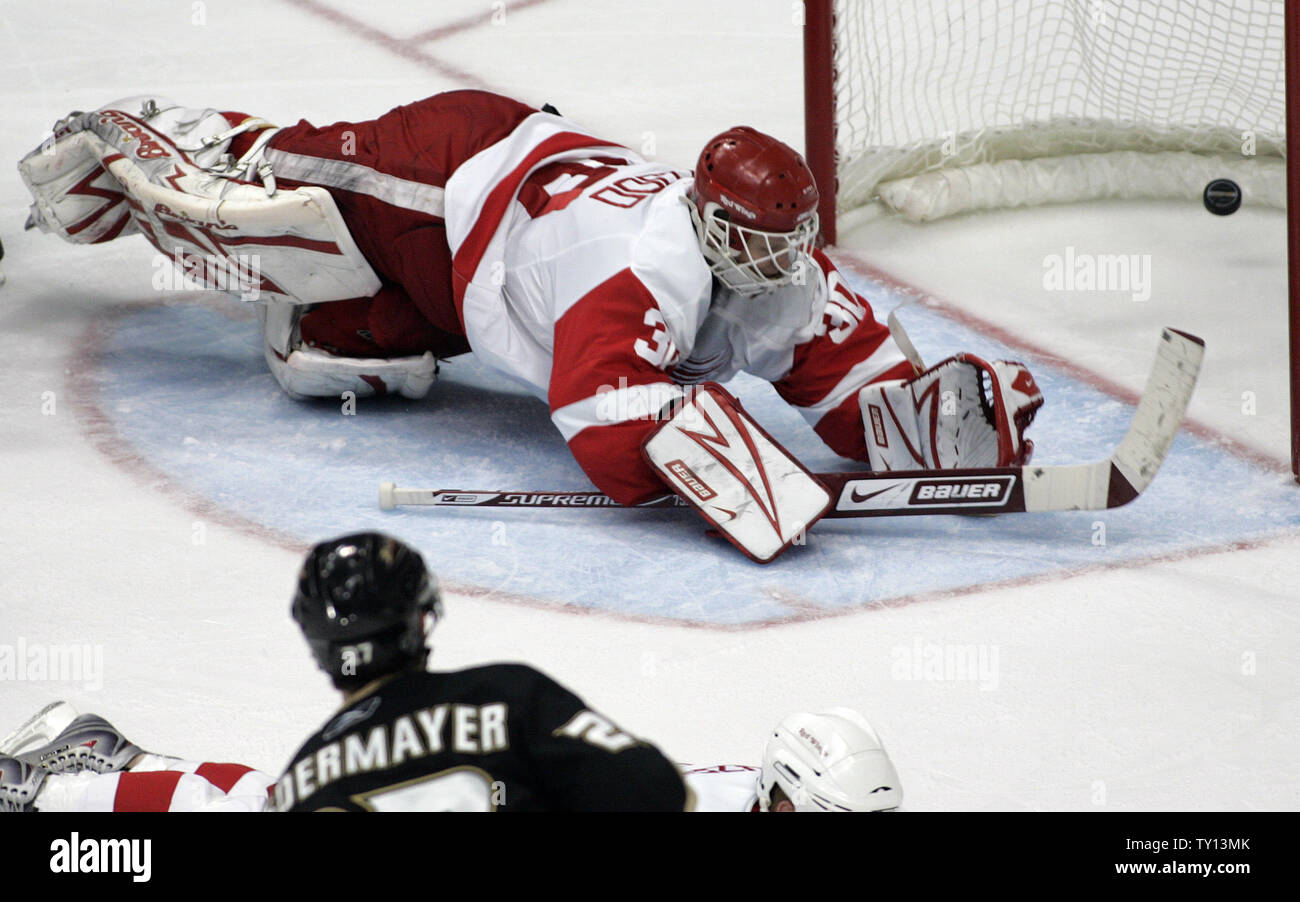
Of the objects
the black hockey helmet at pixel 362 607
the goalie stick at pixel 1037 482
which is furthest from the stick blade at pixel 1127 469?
the black hockey helmet at pixel 362 607

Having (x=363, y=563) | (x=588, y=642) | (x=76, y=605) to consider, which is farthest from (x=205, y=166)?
(x=363, y=563)

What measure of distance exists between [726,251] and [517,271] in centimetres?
48

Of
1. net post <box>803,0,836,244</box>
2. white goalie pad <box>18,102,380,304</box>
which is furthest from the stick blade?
net post <box>803,0,836,244</box>

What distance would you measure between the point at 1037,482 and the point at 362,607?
2.04 m

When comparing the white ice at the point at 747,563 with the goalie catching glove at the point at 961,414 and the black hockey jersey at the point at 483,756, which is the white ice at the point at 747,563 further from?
the black hockey jersey at the point at 483,756

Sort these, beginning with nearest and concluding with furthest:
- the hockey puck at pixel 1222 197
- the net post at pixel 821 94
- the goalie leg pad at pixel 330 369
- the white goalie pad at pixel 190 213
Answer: the white goalie pad at pixel 190 213
the goalie leg pad at pixel 330 369
the hockey puck at pixel 1222 197
the net post at pixel 821 94

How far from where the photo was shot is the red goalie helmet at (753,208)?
3455mm

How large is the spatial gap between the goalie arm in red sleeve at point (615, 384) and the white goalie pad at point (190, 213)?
0.74 meters

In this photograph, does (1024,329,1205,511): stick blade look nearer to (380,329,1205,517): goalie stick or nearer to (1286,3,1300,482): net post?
(380,329,1205,517): goalie stick

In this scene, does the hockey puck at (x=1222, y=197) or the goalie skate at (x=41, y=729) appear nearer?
the goalie skate at (x=41, y=729)

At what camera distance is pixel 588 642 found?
10.6 feet

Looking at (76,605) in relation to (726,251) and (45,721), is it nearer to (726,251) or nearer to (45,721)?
(45,721)

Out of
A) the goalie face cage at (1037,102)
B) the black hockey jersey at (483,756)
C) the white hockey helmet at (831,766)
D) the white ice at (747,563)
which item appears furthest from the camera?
the goalie face cage at (1037,102)

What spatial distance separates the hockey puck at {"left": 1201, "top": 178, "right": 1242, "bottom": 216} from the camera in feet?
15.8
